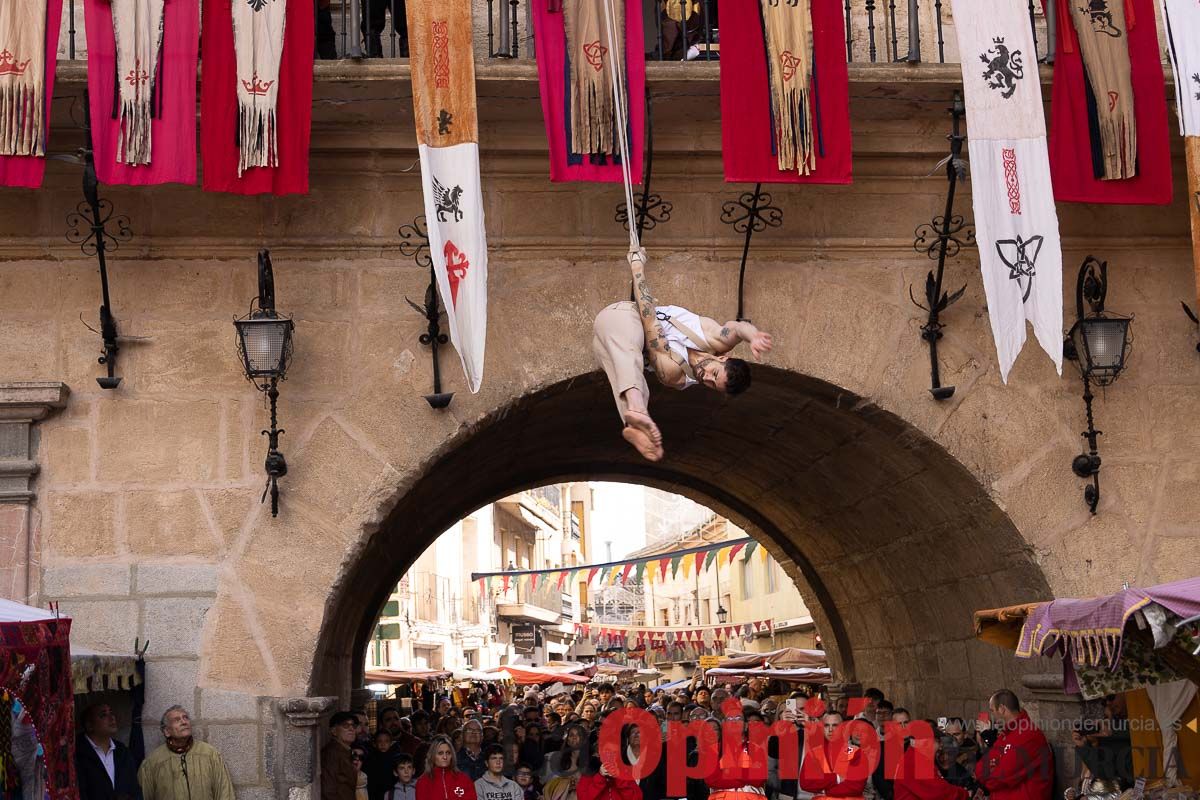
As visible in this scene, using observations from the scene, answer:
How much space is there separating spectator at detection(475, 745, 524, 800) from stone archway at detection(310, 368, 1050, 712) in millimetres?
1297

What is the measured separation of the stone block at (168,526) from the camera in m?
8.30

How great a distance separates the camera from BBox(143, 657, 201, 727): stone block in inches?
321

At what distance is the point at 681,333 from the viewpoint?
24.4 feet

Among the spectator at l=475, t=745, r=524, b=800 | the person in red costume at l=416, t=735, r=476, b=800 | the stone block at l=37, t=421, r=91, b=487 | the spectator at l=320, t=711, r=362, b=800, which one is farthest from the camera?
the spectator at l=475, t=745, r=524, b=800

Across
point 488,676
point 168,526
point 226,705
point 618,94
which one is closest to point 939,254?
point 618,94

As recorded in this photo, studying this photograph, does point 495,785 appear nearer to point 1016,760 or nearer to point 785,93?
point 1016,760

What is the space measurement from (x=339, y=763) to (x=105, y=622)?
1.91 m

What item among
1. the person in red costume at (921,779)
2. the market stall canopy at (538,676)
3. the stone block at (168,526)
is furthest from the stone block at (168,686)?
the market stall canopy at (538,676)

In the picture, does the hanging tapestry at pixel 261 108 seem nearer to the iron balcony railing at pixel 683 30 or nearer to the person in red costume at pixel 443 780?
the iron balcony railing at pixel 683 30

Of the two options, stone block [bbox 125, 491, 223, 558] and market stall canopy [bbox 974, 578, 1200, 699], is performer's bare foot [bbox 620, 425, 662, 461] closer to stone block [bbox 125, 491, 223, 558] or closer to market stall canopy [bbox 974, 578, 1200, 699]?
market stall canopy [bbox 974, 578, 1200, 699]

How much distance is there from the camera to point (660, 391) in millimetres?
9953

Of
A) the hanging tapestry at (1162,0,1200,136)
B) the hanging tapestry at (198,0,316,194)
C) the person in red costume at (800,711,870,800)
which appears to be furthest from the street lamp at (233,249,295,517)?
the hanging tapestry at (1162,0,1200,136)

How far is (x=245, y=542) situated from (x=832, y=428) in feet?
12.9

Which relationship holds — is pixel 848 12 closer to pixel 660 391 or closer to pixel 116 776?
pixel 660 391
